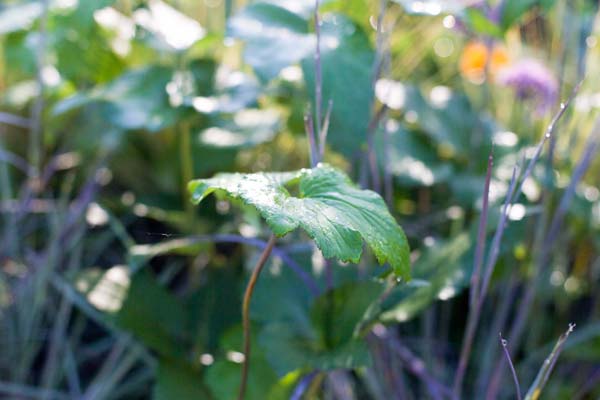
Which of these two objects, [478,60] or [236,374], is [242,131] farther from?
[478,60]

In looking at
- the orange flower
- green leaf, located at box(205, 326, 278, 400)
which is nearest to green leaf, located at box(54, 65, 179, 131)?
green leaf, located at box(205, 326, 278, 400)

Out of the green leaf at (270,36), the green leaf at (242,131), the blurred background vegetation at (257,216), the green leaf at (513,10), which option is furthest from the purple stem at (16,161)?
the green leaf at (513,10)

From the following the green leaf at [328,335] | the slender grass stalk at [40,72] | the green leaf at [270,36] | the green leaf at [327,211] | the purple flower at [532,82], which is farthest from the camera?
the purple flower at [532,82]

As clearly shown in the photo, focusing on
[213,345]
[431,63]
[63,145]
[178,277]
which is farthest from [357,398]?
[431,63]

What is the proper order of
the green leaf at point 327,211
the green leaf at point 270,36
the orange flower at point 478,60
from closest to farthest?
the green leaf at point 327,211 < the green leaf at point 270,36 < the orange flower at point 478,60

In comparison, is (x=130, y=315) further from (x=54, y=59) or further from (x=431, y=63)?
(x=431, y=63)

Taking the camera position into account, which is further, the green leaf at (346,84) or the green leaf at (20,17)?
the green leaf at (20,17)

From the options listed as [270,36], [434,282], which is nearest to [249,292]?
[434,282]

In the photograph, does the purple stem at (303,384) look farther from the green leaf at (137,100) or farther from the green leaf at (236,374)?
the green leaf at (137,100)
